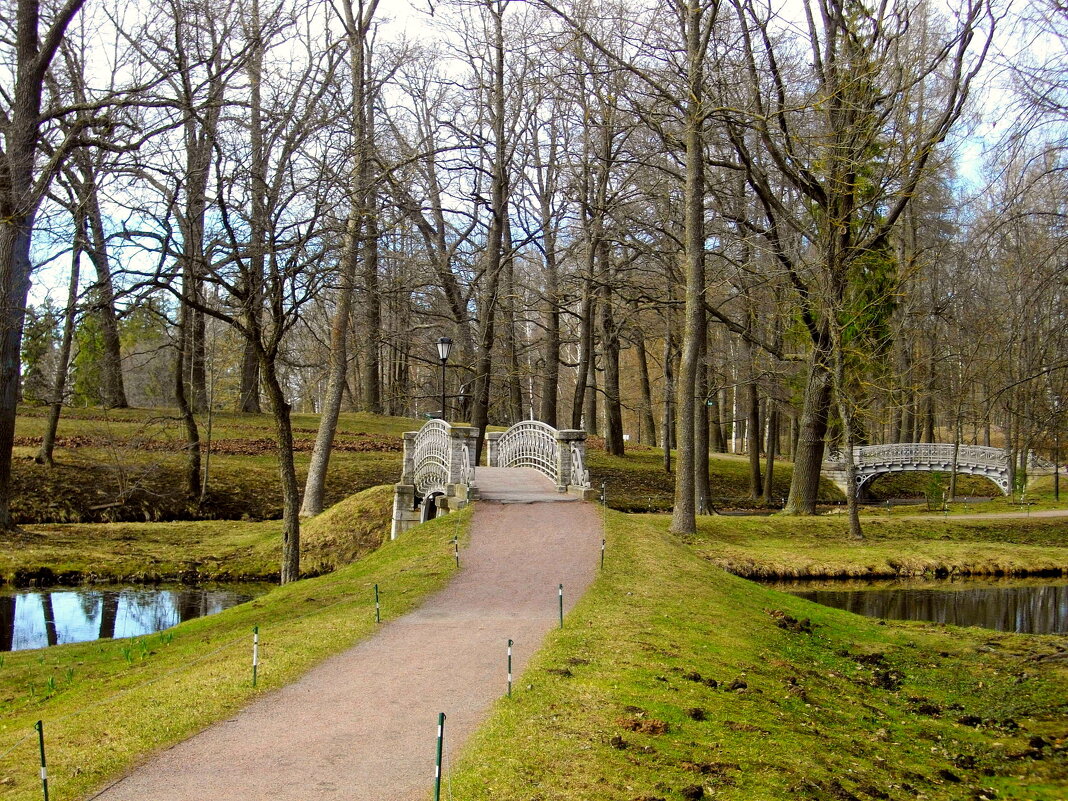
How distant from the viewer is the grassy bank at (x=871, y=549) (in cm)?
2300

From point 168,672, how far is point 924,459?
136ft

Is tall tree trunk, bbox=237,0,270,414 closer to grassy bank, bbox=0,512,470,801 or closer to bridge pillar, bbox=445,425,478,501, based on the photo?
grassy bank, bbox=0,512,470,801

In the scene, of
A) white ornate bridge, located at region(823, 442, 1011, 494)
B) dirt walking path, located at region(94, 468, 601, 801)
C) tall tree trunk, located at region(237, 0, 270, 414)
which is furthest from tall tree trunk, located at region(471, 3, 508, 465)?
white ornate bridge, located at region(823, 442, 1011, 494)

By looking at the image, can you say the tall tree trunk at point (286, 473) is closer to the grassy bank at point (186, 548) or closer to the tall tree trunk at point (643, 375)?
the grassy bank at point (186, 548)

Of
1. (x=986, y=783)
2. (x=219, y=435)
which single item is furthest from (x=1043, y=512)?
(x=219, y=435)

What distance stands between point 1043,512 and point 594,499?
21.0 meters

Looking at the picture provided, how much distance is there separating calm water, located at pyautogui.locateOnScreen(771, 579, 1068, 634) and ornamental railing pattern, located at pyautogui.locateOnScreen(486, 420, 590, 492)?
18.7ft

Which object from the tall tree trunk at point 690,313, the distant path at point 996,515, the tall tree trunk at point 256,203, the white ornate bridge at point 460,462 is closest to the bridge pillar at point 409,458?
the white ornate bridge at point 460,462

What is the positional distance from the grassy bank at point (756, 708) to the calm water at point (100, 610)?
9802 millimetres

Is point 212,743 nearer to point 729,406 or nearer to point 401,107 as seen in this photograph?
point 401,107

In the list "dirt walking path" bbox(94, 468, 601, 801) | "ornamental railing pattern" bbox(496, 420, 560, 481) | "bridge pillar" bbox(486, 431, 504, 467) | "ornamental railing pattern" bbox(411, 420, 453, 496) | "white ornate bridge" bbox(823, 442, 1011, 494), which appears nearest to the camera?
"dirt walking path" bbox(94, 468, 601, 801)

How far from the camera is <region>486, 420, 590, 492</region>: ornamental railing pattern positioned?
74.6ft

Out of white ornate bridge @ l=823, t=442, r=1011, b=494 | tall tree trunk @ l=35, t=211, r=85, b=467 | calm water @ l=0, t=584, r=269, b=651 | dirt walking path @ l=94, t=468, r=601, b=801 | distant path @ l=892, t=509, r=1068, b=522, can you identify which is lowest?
calm water @ l=0, t=584, r=269, b=651

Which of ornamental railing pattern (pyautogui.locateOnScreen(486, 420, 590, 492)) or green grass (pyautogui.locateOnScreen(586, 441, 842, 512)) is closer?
ornamental railing pattern (pyautogui.locateOnScreen(486, 420, 590, 492))
